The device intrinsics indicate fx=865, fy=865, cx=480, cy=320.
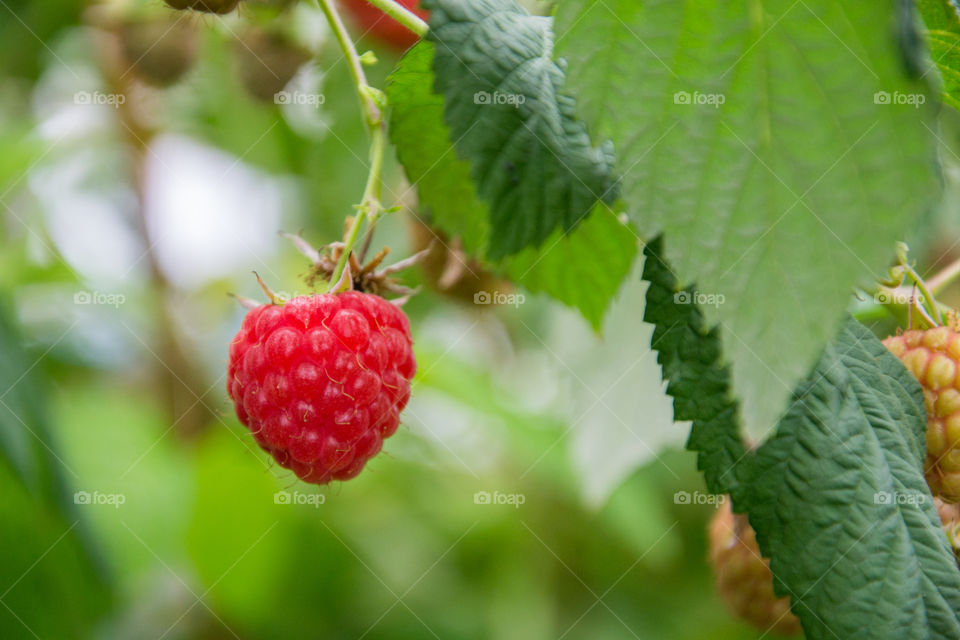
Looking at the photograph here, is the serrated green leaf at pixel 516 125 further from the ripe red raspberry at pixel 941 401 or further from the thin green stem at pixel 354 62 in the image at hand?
the ripe red raspberry at pixel 941 401

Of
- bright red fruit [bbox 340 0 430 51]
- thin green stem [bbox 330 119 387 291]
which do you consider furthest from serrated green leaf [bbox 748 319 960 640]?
bright red fruit [bbox 340 0 430 51]

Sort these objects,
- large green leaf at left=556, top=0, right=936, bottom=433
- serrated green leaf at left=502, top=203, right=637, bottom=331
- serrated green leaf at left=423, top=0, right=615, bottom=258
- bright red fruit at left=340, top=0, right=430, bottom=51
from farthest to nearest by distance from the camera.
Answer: bright red fruit at left=340, top=0, right=430, bottom=51, serrated green leaf at left=502, top=203, right=637, bottom=331, serrated green leaf at left=423, top=0, right=615, bottom=258, large green leaf at left=556, top=0, right=936, bottom=433

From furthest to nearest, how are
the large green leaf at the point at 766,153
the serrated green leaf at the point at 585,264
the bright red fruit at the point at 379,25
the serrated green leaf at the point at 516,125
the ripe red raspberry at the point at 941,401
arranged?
the bright red fruit at the point at 379,25 < the serrated green leaf at the point at 585,264 < the ripe red raspberry at the point at 941,401 < the serrated green leaf at the point at 516,125 < the large green leaf at the point at 766,153

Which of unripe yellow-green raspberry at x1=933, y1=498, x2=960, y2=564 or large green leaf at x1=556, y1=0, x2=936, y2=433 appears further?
unripe yellow-green raspberry at x1=933, y1=498, x2=960, y2=564

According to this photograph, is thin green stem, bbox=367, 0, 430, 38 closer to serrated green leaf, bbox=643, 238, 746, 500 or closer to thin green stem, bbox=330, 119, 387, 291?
thin green stem, bbox=330, 119, 387, 291

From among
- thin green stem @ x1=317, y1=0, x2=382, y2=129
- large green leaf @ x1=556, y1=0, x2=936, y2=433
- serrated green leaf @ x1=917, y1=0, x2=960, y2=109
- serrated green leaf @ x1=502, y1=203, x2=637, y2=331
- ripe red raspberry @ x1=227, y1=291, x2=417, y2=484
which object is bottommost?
ripe red raspberry @ x1=227, y1=291, x2=417, y2=484

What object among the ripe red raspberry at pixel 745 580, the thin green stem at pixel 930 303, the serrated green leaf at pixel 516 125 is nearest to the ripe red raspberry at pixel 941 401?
the thin green stem at pixel 930 303

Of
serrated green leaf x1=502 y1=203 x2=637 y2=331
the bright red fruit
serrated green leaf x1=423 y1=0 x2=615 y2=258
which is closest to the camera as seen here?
serrated green leaf x1=423 y1=0 x2=615 y2=258
